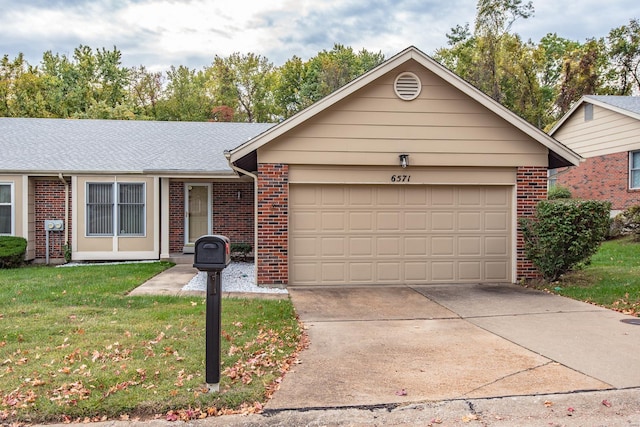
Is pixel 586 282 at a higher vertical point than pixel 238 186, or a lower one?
lower

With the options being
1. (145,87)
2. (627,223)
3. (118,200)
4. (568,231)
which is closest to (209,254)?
(568,231)

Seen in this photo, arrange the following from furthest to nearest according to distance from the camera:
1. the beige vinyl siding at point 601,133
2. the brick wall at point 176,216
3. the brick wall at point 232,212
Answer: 1. the beige vinyl siding at point 601,133
2. the brick wall at point 232,212
3. the brick wall at point 176,216

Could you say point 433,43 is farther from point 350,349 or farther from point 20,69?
point 350,349

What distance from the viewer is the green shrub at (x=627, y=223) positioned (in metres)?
15.7

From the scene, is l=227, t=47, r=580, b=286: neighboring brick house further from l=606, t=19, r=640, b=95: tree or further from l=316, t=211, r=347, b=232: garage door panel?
l=606, t=19, r=640, b=95: tree

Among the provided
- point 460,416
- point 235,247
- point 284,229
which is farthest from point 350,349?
point 235,247

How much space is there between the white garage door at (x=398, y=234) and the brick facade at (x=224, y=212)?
477 centimetres

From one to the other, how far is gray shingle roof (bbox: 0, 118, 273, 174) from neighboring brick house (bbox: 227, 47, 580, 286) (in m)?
4.44

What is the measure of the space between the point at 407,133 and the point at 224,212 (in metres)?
6.65

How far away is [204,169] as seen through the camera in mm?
13875

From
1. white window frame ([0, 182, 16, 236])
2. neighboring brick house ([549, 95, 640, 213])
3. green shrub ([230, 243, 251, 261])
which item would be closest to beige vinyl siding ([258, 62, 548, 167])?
green shrub ([230, 243, 251, 261])

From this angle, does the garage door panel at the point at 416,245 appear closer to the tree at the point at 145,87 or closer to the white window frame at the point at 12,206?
the white window frame at the point at 12,206

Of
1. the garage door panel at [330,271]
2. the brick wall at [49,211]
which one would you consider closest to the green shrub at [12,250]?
the brick wall at [49,211]

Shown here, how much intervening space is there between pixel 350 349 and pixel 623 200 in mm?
15540
